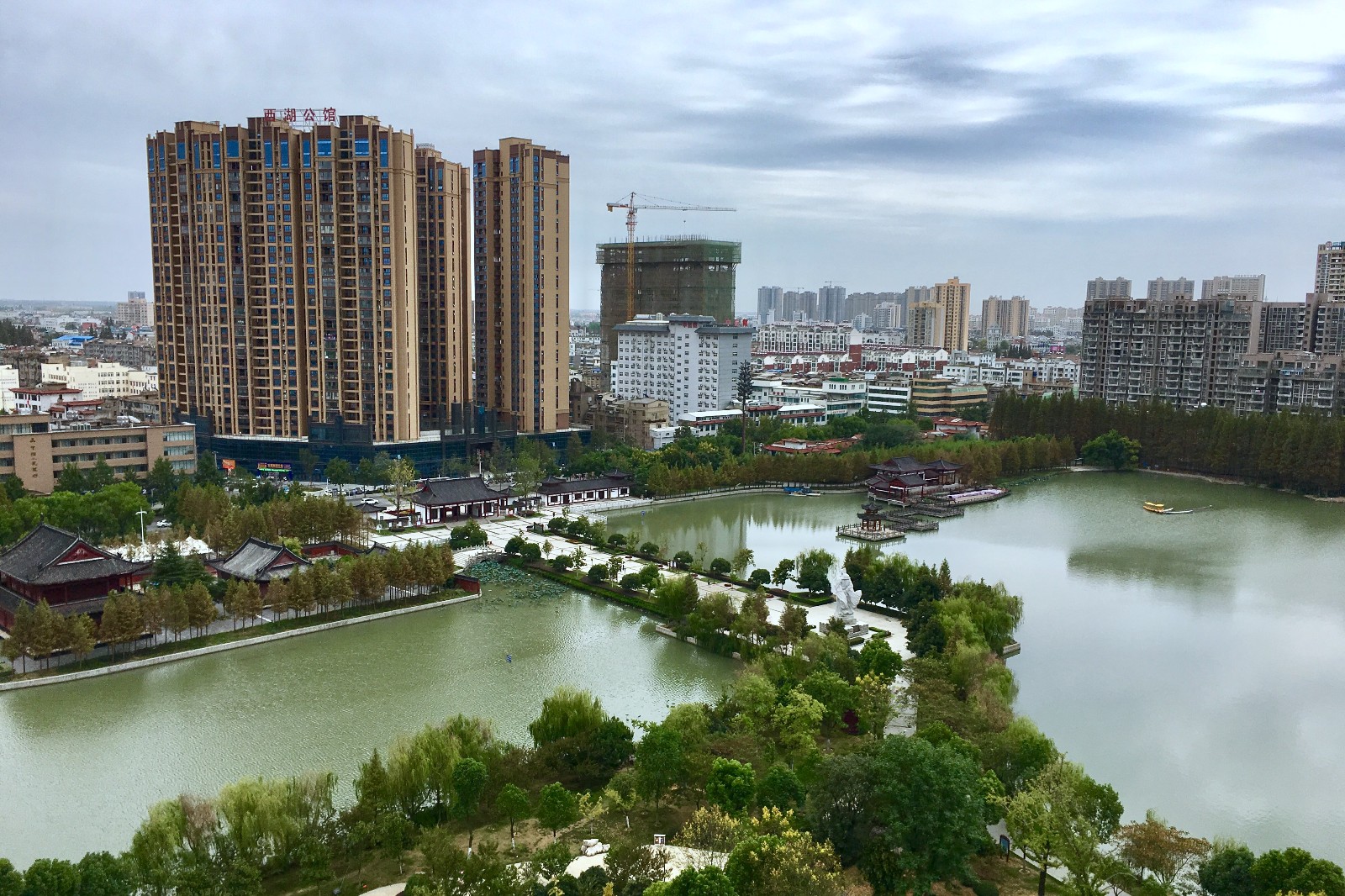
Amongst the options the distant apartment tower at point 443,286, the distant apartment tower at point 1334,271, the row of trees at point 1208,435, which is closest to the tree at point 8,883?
the distant apartment tower at point 443,286

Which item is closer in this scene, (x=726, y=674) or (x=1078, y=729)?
(x=1078, y=729)

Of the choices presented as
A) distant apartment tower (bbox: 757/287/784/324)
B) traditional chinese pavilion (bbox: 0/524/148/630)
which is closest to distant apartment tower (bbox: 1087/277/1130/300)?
distant apartment tower (bbox: 757/287/784/324)

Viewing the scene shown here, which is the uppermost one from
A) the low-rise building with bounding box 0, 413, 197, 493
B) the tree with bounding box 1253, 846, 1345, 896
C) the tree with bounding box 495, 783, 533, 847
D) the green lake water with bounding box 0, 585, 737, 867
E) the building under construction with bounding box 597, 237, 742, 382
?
the building under construction with bounding box 597, 237, 742, 382

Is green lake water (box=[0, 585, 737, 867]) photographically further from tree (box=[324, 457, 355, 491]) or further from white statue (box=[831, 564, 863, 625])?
tree (box=[324, 457, 355, 491])

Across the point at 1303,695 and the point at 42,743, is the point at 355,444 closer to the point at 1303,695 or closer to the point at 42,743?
the point at 42,743

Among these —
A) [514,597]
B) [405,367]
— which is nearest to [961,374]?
[405,367]

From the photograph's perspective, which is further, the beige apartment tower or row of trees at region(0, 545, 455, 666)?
the beige apartment tower
